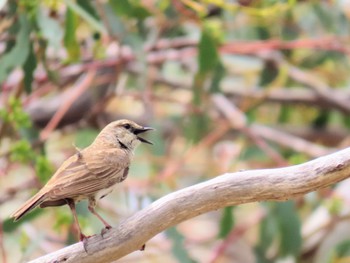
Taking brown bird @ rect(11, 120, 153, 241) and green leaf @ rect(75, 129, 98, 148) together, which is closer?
brown bird @ rect(11, 120, 153, 241)

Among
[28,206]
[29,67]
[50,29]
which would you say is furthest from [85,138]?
[28,206]

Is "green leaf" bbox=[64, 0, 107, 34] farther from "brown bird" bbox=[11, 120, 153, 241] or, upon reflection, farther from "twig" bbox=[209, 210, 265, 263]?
"twig" bbox=[209, 210, 265, 263]

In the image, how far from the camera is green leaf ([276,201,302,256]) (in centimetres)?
446

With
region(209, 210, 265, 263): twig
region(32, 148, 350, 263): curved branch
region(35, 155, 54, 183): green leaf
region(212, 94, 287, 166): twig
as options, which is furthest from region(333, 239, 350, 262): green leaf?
region(32, 148, 350, 263): curved branch

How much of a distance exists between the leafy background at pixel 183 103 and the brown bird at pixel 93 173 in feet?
1.66

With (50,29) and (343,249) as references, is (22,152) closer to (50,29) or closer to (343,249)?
(50,29)

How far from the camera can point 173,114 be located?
18.6ft

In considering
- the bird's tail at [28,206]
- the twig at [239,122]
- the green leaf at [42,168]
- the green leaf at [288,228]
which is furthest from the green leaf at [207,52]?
the bird's tail at [28,206]

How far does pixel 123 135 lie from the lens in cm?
324

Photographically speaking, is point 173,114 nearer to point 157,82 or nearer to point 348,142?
point 157,82

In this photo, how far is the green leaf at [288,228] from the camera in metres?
4.46

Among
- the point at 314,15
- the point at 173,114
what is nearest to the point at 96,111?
the point at 173,114

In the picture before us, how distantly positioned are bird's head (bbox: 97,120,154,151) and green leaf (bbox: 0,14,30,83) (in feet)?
1.74

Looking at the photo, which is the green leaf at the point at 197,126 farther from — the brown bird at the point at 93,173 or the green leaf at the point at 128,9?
the brown bird at the point at 93,173
